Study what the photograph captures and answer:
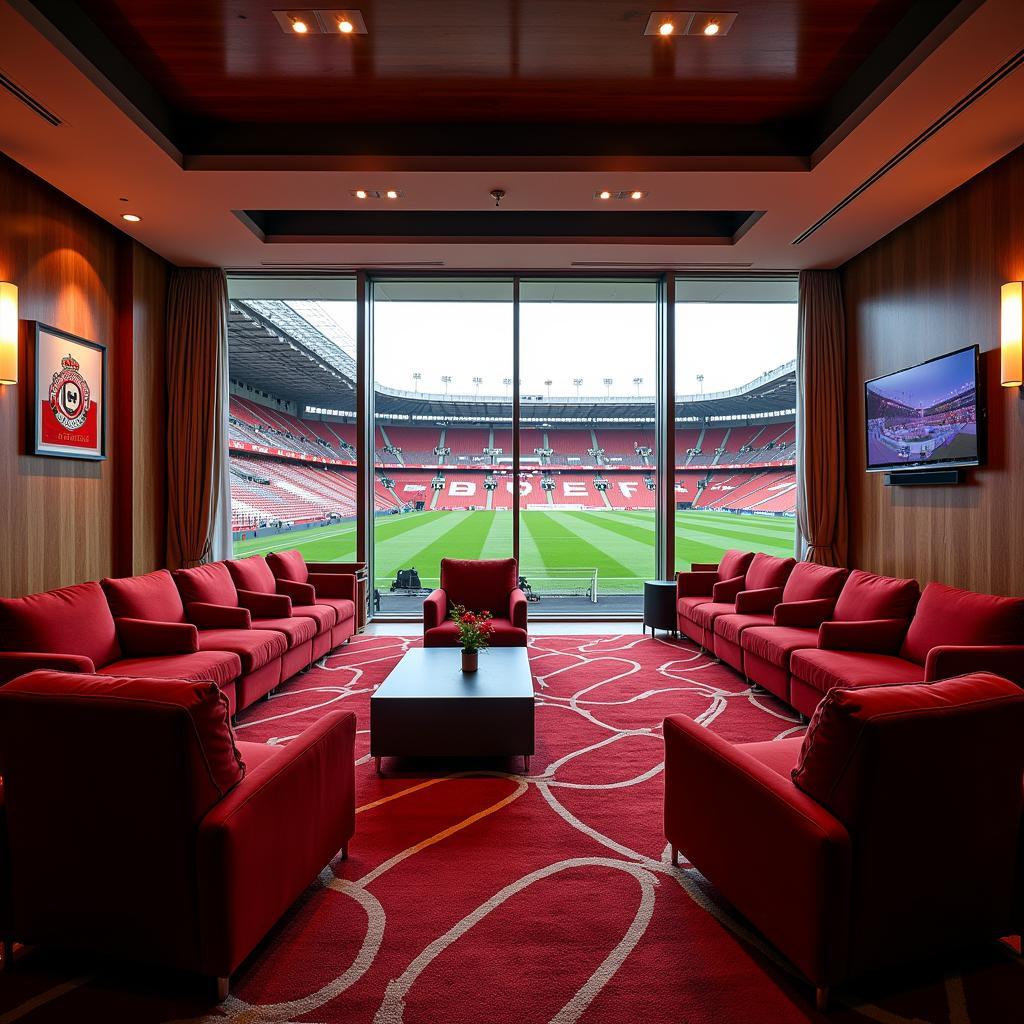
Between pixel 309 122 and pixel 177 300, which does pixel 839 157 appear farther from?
pixel 177 300

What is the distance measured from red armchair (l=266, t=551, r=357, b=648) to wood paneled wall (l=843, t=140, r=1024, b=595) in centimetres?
464

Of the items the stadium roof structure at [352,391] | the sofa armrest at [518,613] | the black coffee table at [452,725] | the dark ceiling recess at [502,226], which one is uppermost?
the dark ceiling recess at [502,226]

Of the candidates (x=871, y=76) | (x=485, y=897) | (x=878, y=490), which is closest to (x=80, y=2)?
(x=871, y=76)

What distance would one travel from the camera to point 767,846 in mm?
1693

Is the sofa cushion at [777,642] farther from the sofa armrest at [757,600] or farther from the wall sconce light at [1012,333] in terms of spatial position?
the wall sconce light at [1012,333]

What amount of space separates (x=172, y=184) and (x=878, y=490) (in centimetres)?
597

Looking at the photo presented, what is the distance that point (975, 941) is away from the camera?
5.56 feet

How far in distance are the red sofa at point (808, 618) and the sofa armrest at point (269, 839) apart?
2723 mm

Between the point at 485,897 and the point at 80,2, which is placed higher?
the point at 80,2

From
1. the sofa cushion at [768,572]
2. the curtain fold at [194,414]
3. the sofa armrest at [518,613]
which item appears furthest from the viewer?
the curtain fold at [194,414]

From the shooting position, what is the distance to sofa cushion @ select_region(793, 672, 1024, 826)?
1501mm

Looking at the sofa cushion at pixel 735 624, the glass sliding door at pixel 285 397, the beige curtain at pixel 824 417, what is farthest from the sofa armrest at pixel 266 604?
the beige curtain at pixel 824 417

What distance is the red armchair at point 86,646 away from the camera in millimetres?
2953

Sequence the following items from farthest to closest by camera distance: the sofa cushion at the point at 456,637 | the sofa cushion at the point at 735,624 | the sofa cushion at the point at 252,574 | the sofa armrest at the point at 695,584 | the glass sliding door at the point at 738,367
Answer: the glass sliding door at the point at 738,367 < the sofa armrest at the point at 695,584 < the sofa cushion at the point at 252,574 < the sofa cushion at the point at 735,624 < the sofa cushion at the point at 456,637
